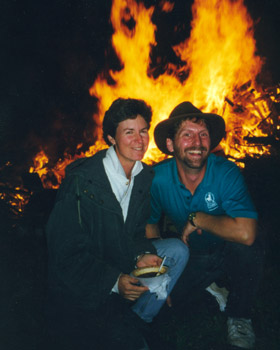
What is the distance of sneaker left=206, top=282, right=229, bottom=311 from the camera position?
3484 millimetres

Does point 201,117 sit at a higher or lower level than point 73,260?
higher

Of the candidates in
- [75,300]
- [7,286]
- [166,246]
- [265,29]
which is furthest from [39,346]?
[265,29]

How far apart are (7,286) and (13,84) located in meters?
6.21

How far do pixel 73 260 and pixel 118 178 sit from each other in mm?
1029

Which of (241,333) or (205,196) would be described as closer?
(241,333)

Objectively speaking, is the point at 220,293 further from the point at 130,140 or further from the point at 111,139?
the point at 111,139

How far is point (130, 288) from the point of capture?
2.44 meters

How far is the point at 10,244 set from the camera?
5.04m

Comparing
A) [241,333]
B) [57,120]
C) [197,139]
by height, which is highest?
[57,120]

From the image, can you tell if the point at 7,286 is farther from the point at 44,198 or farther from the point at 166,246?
the point at 166,246

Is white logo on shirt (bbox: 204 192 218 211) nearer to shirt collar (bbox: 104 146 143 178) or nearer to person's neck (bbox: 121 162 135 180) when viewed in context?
person's neck (bbox: 121 162 135 180)

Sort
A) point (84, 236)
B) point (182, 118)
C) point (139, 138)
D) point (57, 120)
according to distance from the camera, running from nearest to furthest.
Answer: point (84, 236), point (139, 138), point (182, 118), point (57, 120)

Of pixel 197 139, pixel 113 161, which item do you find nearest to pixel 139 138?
pixel 113 161

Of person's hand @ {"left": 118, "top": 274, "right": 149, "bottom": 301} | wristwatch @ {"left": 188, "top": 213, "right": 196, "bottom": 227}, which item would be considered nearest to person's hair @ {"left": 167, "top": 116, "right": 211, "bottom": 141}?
wristwatch @ {"left": 188, "top": 213, "right": 196, "bottom": 227}
